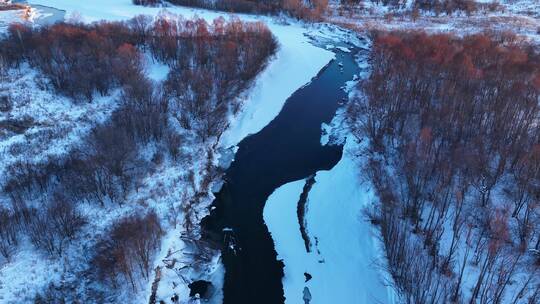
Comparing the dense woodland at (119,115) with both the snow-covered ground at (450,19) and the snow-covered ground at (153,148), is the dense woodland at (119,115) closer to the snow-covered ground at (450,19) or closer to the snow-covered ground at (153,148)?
the snow-covered ground at (153,148)

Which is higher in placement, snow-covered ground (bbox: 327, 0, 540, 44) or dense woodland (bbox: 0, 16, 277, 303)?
snow-covered ground (bbox: 327, 0, 540, 44)

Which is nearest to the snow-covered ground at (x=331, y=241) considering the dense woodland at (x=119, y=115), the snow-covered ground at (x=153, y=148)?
the snow-covered ground at (x=153, y=148)

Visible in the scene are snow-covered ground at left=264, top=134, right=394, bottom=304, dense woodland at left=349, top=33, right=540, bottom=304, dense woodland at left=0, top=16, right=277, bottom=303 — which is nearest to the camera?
dense woodland at left=349, top=33, right=540, bottom=304

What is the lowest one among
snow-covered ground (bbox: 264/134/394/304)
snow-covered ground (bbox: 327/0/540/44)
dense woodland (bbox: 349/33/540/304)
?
snow-covered ground (bbox: 264/134/394/304)

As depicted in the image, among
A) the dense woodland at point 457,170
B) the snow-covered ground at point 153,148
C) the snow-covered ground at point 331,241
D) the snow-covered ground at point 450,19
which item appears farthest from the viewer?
the snow-covered ground at point 450,19

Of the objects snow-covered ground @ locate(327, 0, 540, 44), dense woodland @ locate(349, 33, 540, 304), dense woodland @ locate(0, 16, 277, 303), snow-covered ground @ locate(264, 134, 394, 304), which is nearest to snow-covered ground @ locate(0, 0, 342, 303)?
dense woodland @ locate(0, 16, 277, 303)

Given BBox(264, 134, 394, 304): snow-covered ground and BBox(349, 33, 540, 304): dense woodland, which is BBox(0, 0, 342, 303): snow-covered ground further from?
BBox(349, 33, 540, 304): dense woodland

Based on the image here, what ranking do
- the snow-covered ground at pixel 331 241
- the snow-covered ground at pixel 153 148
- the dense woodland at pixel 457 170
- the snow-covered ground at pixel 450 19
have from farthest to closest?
the snow-covered ground at pixel 450 19 → the snow-covered ground at pixel 331 241 → the snow-covered ground at pixel 153 148 → the dense woodland at pixel 457 170

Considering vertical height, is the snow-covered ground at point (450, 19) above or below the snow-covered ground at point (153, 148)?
above
